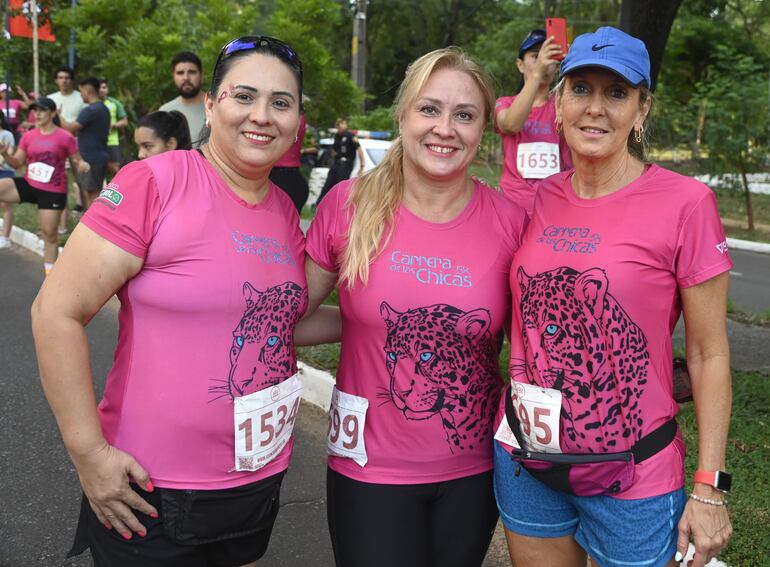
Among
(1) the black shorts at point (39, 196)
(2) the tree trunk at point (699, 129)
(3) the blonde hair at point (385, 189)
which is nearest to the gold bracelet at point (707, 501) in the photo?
(3) the blonde hair at point (385, 189)

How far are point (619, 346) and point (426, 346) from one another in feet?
1.76

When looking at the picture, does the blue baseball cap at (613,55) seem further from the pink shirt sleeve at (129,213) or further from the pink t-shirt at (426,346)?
the pink shirt sleeve at (129,213)

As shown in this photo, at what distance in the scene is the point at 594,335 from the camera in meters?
2.05

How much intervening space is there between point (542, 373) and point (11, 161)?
331 inches

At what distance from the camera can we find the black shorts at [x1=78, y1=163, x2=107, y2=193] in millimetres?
11328

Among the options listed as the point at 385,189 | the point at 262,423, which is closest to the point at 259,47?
the point at 385,189

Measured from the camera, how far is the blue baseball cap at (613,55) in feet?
7.00

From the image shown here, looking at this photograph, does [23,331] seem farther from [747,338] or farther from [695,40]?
[695,40]

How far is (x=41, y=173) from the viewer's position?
854 centimetres

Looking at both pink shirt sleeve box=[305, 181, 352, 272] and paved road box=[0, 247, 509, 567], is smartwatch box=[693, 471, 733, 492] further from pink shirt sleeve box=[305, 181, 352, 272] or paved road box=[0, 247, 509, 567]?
paved road box=[0, 247, 509, 567]

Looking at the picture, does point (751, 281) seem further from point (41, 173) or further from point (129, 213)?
point (129, 213)

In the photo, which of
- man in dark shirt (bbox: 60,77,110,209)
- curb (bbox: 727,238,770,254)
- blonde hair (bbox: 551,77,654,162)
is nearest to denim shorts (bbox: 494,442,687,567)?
blonde hair (bbox: 551,77,654,162)

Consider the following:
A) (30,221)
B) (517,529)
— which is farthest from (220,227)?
(30,221)

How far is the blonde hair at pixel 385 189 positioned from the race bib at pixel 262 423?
1.29 ft
